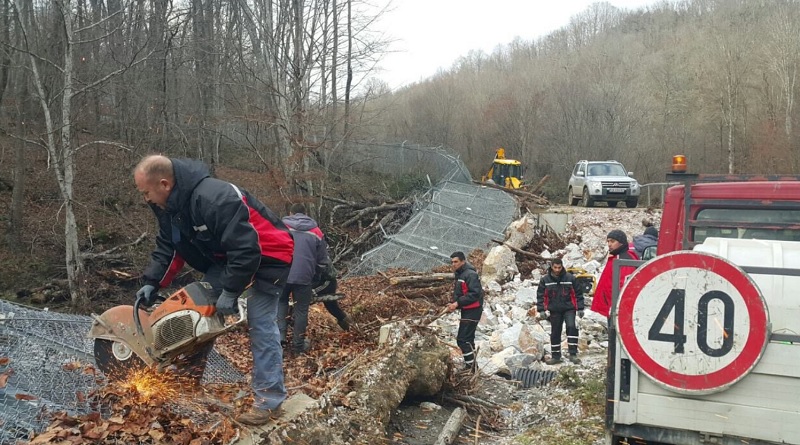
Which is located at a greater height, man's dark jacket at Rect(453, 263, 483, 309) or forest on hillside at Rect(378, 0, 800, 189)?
forest on hillside at Rect(378, 0, 800, 189)

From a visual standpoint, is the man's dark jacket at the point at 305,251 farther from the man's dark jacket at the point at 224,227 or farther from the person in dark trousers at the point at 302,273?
the man's dark jacket at the point at 224,227

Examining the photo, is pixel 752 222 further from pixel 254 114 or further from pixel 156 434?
pixel 254 114

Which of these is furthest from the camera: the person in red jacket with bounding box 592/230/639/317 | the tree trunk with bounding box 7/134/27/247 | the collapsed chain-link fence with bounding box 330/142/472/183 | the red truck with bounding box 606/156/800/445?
the collapsed chain-link fence with bounding box 330/142/472/183

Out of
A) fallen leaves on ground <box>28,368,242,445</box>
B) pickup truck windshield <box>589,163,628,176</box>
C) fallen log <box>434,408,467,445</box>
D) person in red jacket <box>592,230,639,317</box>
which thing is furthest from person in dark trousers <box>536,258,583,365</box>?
pickup truck windshield <box>589,163,628,176</box>

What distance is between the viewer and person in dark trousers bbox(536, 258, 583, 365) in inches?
360

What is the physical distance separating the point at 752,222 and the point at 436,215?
545 inches

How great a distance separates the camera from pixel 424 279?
47.6 feet

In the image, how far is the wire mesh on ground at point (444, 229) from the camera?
16203mm

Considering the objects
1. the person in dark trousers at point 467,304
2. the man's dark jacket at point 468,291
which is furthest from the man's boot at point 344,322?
the man's dark jacket at point 468,291

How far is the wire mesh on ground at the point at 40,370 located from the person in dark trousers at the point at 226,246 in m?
0.63

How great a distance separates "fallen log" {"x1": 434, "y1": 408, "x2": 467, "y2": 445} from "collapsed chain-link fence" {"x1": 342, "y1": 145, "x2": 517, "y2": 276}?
9565 millimetres

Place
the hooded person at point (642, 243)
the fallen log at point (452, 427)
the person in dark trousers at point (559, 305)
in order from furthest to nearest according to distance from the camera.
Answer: the person in dark trousers at point (559, 305) < the hooded person at point (642, 243) < the fallen log at point (452, 427)

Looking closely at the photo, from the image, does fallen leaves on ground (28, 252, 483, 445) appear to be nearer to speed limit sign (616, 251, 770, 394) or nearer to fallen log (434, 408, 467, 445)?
fallen log (434, 408, 467, 445)

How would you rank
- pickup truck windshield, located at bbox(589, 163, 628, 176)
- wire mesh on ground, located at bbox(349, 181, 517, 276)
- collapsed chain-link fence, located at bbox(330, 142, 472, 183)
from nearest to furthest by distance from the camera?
wire mesh on ground, located at bbox(349, 181, 517, 276) → collapsed chain-link fence, located at bbox(330, 142, 472, 183) → pickup truck windshield, located at bbox(589, 163, 628, 176)
